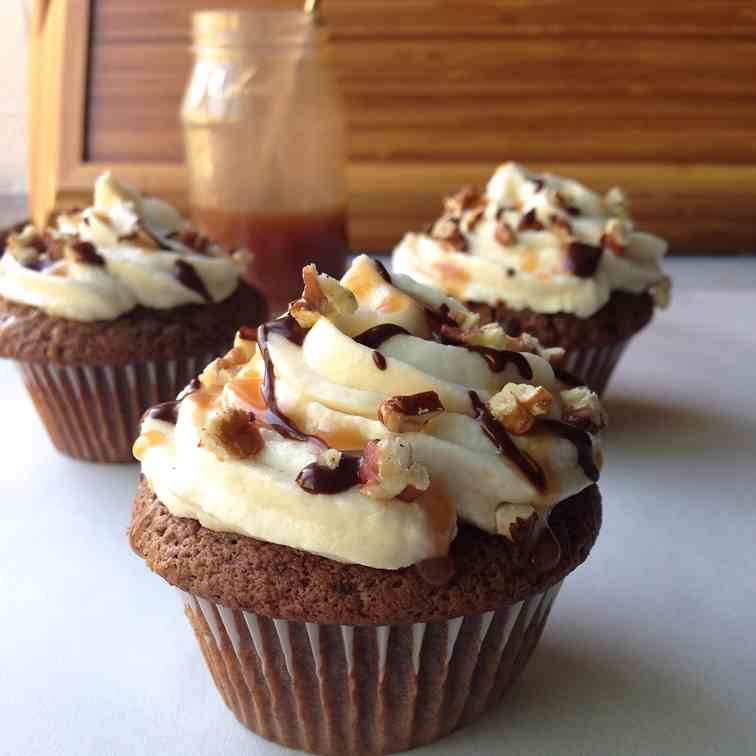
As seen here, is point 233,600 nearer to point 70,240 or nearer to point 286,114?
point 70,240

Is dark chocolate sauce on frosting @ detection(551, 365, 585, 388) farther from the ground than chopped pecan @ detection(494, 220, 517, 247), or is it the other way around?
dark chocolate sauce on frosting @ detection(551, 365, 585, 388)

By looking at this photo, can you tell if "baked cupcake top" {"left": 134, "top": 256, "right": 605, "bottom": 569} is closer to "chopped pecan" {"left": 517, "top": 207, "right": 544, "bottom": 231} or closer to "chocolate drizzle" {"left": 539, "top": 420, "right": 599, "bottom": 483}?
A: "chocolate drizzle" {"left": 539, "top": 420, "right": 599, "bottom": 483}

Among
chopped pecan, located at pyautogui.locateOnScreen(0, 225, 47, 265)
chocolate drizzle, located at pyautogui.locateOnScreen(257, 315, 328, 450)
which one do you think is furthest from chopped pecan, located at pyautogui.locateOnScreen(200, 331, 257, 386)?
chopped pecan, located at pyautogui.locateOnScreen(0, 225, 47, 265)

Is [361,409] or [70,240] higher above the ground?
[361,409]

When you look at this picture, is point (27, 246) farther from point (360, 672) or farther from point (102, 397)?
point (360, 672)

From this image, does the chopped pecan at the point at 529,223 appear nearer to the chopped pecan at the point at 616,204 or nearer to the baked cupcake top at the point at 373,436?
the chopped pecan at the point at 616,204

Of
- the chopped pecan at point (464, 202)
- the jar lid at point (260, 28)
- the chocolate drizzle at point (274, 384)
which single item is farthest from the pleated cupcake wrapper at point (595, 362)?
the jar lid at point (260, 28)

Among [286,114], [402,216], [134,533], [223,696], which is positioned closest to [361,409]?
[134,533]
